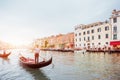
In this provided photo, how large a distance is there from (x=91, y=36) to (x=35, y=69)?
39.1 metres

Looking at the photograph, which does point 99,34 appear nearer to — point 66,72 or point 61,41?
point 66,72

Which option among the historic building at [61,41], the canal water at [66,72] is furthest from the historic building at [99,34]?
the canal water at [66,72]

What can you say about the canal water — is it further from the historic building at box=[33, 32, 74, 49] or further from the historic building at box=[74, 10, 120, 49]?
the historic building at box=[33, 32, 74, 49]

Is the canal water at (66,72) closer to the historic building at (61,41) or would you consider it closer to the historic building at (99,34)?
the historic building at (99,34)

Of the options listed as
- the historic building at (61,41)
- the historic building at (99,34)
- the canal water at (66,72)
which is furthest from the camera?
the historic building at (61,41)

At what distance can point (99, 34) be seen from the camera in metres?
50.4

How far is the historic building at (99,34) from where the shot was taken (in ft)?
145

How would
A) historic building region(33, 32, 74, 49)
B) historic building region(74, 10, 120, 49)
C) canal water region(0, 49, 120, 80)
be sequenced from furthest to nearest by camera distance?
historic building region(33, 32, 74, 49) < historic building region(74, 10, 120, 49) < canal water region(0, 49, 120, 80)

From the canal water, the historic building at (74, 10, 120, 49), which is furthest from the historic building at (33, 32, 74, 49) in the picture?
the canal water

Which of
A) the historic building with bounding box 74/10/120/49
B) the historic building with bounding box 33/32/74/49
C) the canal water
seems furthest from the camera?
the historic building with bounding box 33/32/74/49

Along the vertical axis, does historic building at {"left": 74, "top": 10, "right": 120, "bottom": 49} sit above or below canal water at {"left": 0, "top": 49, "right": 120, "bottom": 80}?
above

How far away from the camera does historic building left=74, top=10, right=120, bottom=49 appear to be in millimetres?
44344

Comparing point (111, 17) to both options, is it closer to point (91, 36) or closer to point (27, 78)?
point (91, 36)

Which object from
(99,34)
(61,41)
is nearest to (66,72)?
(99,34)
